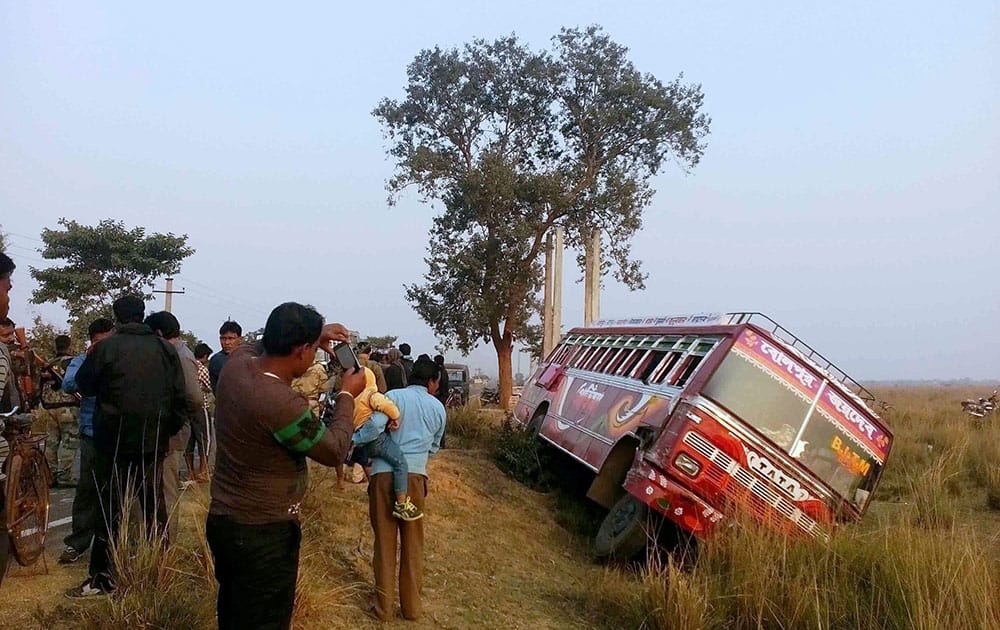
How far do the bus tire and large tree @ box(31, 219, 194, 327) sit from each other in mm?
21903

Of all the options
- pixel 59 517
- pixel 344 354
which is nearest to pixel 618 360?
pixel 59 517

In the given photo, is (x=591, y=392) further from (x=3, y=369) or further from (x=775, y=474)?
(x=3, y=369)

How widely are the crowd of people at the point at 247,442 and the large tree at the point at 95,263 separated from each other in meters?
19.7

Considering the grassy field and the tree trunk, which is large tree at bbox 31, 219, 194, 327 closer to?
the tree trunk

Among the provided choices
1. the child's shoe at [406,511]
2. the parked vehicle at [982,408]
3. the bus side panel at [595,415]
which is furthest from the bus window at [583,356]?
the parked vehicle at [982,408]

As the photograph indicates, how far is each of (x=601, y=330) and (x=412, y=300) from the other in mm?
16006

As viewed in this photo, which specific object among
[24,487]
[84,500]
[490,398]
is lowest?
[490,398]

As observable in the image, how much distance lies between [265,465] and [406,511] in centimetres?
231

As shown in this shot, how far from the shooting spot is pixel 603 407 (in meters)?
9.82

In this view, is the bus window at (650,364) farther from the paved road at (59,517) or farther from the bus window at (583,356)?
the paved road at (59,517)

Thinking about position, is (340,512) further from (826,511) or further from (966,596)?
(966,596)

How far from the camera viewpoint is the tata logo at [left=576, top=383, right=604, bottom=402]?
10.3 m

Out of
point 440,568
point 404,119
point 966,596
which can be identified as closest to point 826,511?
point 966,596

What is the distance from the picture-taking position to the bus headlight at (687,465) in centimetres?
705
